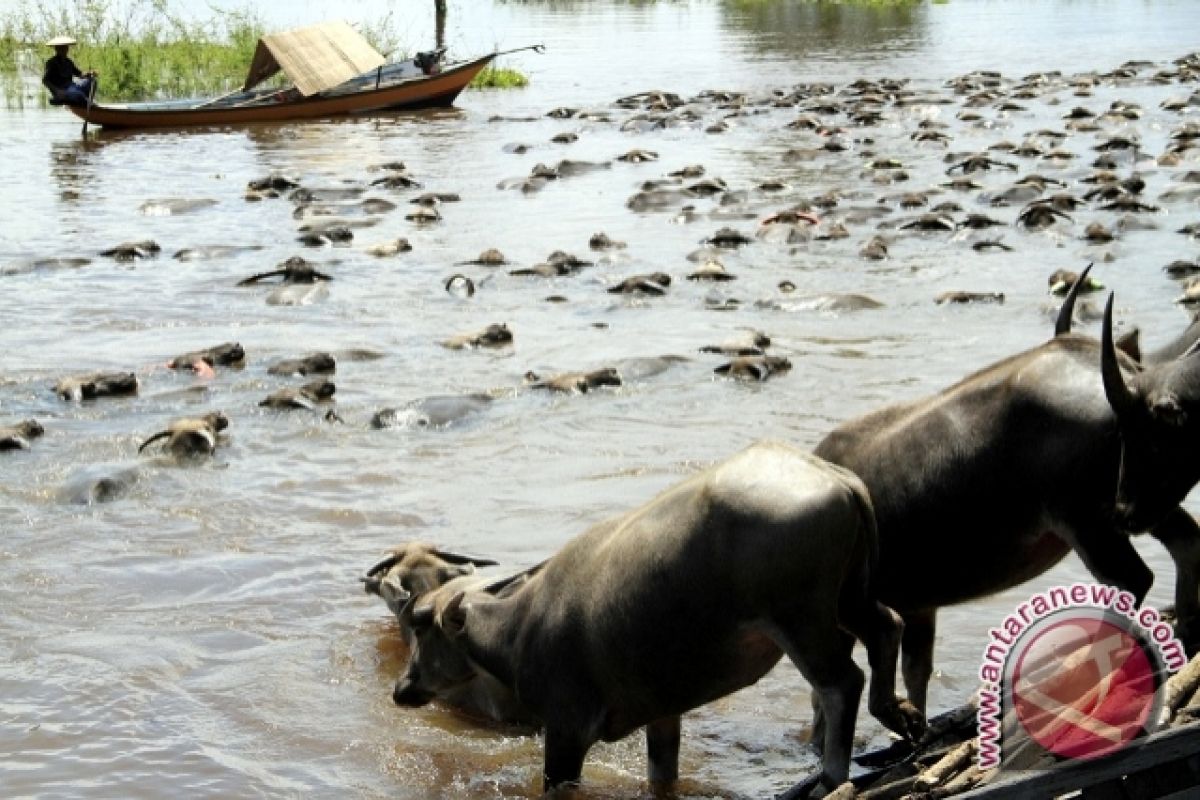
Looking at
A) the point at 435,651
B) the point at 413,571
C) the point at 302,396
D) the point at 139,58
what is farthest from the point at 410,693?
the point at 139,58

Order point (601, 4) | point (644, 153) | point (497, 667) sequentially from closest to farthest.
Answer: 1. point (497, 667)
2. point (644, 153)
3. point (601, 4)

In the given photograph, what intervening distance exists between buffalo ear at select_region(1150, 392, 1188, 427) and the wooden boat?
78.3ft

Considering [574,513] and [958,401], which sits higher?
[958,401]

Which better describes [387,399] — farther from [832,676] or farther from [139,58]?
[139,58]

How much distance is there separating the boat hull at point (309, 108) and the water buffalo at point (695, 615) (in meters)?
22.9

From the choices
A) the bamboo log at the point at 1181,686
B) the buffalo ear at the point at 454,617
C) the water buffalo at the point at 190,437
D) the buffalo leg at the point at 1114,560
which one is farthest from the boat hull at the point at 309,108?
the bamboo log at the point at 1181,686

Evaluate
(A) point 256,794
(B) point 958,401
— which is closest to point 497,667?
(A) point 256,794

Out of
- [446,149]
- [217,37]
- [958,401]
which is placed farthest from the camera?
[217,37]

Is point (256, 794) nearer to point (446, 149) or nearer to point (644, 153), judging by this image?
point (644, 153)

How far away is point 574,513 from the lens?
9086mm

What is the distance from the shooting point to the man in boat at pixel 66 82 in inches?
1045

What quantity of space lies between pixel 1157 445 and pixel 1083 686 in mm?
724

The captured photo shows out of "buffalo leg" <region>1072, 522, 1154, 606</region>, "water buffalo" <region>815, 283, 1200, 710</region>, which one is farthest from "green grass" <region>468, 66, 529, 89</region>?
"buffalo leg" <region>1072, 522, 1154, 606</region>

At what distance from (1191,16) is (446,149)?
2802 centimetres
